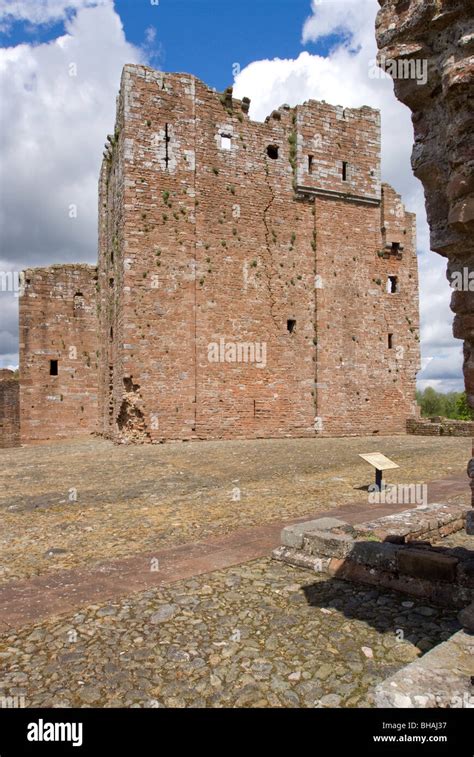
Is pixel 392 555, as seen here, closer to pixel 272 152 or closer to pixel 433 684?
pixel 433 684

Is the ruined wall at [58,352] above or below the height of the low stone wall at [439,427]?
above

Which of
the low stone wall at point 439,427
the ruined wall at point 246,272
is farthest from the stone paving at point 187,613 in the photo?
the low stone wall at point 439,427

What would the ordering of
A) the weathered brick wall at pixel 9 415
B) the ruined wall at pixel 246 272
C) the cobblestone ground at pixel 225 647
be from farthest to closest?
the ruined wall at pixel 246 272, the weathered brick wall at pixel 9 415, the cobblestone ground at pixel 225 647

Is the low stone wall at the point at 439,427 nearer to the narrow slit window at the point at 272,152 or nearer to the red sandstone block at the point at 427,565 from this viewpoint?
the narrow slit window at the point at 272,152

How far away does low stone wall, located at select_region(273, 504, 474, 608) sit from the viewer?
389 centimetres

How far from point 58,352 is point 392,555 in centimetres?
1823

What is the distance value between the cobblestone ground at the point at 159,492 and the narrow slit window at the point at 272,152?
35.9ft

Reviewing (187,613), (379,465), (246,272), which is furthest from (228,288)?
(187,613)

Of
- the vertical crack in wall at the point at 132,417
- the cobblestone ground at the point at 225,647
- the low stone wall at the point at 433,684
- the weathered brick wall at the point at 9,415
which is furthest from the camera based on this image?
the weathered brick wall at the point at 9,415

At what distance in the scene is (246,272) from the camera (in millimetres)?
18594

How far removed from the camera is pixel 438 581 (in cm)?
394

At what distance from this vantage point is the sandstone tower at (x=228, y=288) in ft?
56.2

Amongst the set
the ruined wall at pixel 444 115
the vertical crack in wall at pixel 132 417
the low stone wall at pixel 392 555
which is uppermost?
the ruined wall at pixel 444 115
